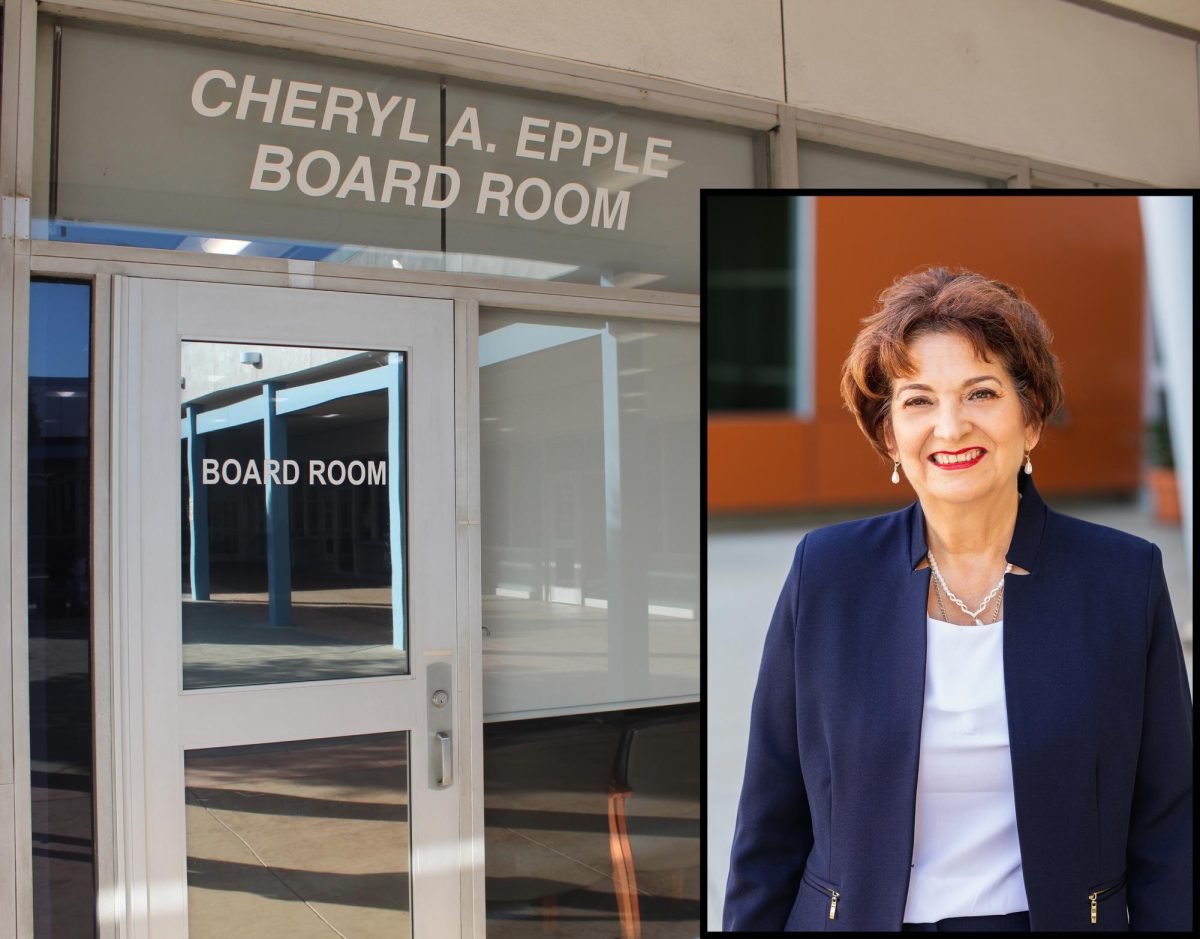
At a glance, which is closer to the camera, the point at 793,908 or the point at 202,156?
the point at 793,908

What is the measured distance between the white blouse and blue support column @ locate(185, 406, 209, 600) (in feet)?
5.88

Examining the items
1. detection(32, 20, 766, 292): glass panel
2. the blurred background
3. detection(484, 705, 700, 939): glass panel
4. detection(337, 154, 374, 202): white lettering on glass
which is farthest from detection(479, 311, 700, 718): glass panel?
the blurred background

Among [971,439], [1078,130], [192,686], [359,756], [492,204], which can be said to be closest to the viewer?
[971,439]

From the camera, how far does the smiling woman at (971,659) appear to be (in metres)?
2.17

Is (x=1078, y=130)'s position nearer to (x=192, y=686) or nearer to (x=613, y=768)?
(x=613, y=768)

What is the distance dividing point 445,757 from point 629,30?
224cm

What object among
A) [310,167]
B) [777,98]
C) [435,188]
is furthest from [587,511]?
[777,98]

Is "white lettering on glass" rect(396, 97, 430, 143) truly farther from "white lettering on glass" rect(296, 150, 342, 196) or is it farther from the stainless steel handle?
the stainless steel handle

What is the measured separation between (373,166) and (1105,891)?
2525 millimetres

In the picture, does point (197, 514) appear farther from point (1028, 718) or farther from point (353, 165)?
point (1028, 718)

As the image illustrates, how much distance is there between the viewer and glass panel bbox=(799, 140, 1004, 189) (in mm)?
3840

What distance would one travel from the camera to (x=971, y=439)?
2172 mm

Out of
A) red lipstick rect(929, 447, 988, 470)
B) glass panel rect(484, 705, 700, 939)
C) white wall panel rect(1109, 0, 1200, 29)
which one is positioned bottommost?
glass panel rect(484, 705, 700, 939)

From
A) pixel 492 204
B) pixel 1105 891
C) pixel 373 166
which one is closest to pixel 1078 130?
pixel 492 204
